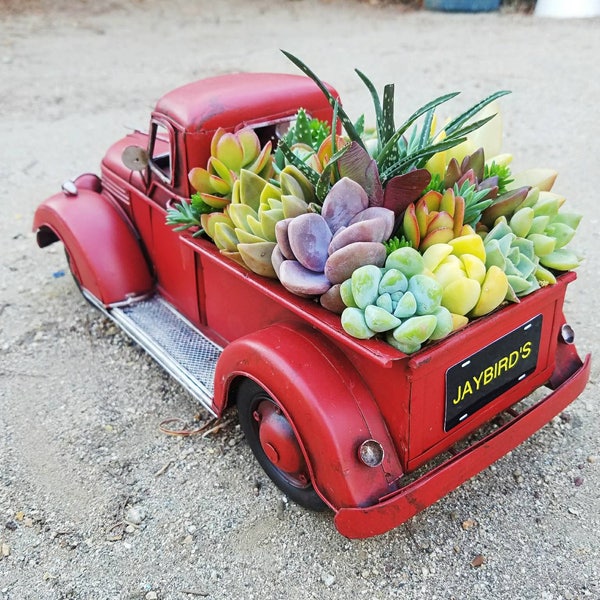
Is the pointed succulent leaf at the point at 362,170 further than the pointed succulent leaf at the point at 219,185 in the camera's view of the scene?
No

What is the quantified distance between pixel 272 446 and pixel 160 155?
6.52 ft

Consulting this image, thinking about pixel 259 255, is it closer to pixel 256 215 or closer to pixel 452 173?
pixel 256 215

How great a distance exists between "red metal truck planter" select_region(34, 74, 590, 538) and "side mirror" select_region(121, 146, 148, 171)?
0.04 ft

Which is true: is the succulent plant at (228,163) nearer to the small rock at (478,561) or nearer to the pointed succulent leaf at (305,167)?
the pointed succulent leaf at (305,167)

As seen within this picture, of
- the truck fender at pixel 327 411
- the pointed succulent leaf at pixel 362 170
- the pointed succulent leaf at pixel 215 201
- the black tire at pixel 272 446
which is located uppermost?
the pointed succulent leaf at pixel 362 170

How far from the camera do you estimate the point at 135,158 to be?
3736mm

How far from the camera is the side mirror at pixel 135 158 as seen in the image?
371 centimetres

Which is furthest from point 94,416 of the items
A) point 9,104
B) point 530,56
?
point 530,56

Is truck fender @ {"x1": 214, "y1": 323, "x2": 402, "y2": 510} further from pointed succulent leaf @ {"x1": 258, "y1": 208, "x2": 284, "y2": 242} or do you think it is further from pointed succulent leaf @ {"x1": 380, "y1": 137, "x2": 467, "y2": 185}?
pointed succulent leaf @ {"x1": 380, "y1": 137, "x2": 467, "y2": 185}

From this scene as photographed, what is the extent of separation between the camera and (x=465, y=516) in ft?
9.83

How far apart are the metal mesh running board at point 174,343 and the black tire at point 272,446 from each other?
237 mm

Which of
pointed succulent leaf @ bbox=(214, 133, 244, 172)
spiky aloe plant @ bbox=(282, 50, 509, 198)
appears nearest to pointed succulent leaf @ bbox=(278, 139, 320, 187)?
spiky aloe plant @ bbox=(282, 50, 509, 198)

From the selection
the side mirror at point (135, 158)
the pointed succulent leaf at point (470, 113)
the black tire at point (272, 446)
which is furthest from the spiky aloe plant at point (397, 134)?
the side mirror at point (135, 158)

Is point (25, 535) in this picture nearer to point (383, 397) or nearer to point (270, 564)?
point (270, 564)
